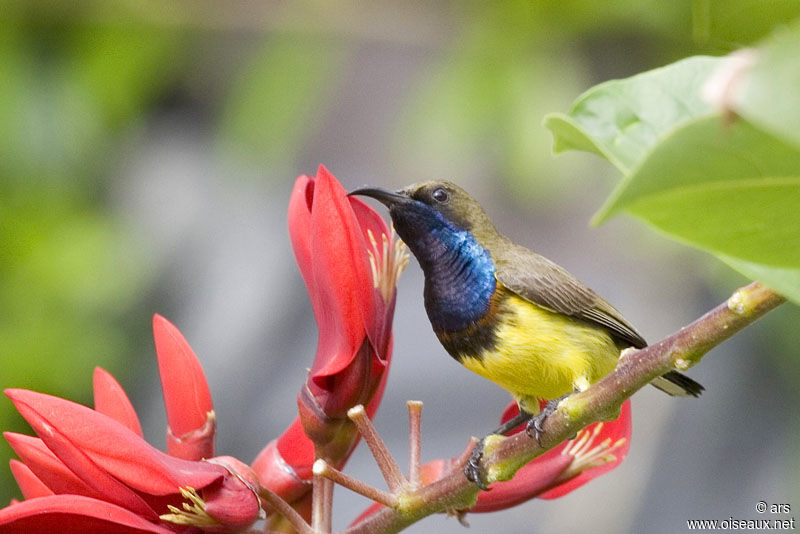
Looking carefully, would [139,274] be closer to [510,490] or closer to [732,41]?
[510,490]

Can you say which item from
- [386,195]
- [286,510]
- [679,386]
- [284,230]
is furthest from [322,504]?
[284,230]

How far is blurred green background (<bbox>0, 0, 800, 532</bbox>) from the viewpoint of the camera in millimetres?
1747

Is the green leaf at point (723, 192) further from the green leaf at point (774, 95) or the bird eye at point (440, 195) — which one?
the bird eye at point (440, 195)

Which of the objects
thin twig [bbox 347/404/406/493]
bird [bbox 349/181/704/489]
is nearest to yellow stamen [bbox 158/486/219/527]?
thin twig [bbox 347/404/406/493]

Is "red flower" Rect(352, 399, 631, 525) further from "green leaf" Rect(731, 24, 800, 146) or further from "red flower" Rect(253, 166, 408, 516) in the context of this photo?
"green leaf" Rect(731, 24, 800, 146)

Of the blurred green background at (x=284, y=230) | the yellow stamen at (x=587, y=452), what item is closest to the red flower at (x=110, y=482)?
the yellow stamen at (x=587, y=452)

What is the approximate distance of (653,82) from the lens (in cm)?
59

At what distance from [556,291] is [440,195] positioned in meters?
0.18

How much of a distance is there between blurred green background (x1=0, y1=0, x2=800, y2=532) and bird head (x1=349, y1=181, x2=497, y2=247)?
0.59 m

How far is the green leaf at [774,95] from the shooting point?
303mm

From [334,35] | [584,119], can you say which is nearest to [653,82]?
[584,119]

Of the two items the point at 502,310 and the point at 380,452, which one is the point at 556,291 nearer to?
the point at 502,310

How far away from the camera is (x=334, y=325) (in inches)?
26.9

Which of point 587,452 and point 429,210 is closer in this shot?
point 587,452
